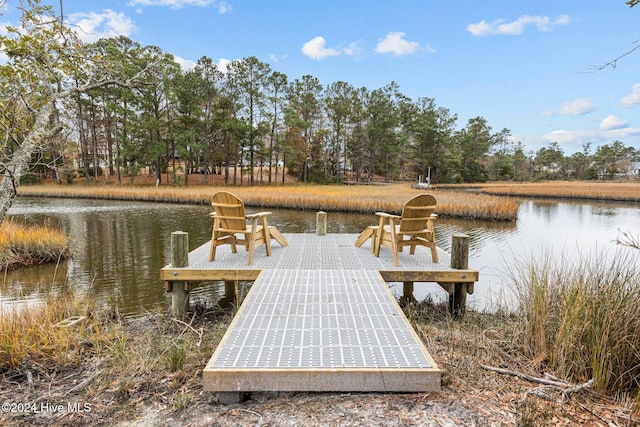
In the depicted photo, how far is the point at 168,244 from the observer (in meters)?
8.53

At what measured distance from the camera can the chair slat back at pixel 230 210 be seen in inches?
168

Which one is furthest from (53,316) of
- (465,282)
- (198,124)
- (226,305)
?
(198,124)

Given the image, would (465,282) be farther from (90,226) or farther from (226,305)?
(90,226)

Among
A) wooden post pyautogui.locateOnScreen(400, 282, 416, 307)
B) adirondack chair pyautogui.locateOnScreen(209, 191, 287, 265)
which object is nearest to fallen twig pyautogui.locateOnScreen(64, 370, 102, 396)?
adirondack chair pyautogui.locateOnScreen(209, 191, 287, 265)

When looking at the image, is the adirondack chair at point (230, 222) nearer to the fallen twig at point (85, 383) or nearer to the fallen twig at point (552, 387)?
the fallen twig at point (85, 383)

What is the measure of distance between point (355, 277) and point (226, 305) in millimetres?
2076

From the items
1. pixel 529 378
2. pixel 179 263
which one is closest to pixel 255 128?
pixel 179 263

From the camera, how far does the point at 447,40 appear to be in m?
18.1

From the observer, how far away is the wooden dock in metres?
2.01

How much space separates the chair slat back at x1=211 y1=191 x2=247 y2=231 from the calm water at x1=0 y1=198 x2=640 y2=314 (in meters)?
1.36

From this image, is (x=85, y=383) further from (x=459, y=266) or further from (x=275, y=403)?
(x=459, y=266)

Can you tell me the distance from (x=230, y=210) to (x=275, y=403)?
9.04ft

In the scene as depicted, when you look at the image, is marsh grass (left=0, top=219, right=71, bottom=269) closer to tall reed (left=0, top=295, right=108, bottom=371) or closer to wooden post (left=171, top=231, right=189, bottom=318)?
wooden post (left=171, top=231, right=189, bottom=318)

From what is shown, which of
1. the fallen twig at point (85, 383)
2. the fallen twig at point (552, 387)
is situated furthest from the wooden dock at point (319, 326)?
the fallen twig at point (85, 383)
